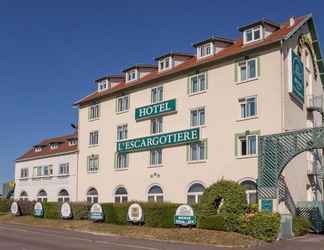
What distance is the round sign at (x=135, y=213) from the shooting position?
1387 inches

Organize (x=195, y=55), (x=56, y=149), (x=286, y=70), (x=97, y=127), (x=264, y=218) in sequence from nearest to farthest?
(x=264, y=218)
(x=286, y=70)
(x=195, y=55)
(x=97, y=127)
(x=56, y=149)

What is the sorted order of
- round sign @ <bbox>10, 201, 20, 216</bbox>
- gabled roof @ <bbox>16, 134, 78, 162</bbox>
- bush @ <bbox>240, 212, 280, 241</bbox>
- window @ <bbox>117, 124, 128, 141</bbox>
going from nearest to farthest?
1. bush @ <bbox>240, 212, 280, 241</bbox>
2. window @ <bbox>117, 124, 128, 141</bbox>
3. round sign @ <bbox>10, 201, 20, 216</bbox>
4. gabled roof @ <bbox>16, 134, 78, 162</bbox>

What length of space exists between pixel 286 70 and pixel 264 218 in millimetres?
11210

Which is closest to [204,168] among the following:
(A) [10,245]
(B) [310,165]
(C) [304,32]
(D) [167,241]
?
(B) [310,165]

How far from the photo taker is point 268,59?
115 feet

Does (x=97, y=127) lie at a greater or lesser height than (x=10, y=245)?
greater

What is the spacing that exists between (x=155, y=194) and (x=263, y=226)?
1560cm

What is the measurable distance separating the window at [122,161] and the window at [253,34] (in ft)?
48.5

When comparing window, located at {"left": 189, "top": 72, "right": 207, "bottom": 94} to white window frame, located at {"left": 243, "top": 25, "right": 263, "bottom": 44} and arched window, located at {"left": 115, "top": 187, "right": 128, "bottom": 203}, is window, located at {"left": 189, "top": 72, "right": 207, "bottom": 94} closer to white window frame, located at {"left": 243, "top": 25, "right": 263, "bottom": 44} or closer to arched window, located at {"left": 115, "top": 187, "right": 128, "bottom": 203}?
white window frame, located at {"left": 243, "top": 25, "right": 263, "bottom": 44}

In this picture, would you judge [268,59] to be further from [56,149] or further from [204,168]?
[56,149]

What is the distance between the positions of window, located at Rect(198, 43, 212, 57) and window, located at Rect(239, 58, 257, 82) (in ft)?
14.8

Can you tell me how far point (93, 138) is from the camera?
50.3 metres

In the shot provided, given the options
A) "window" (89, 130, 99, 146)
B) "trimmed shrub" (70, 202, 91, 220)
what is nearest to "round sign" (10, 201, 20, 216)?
"window" (89, 130, 99, 146)

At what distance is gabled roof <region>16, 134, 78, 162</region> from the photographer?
182 ft
